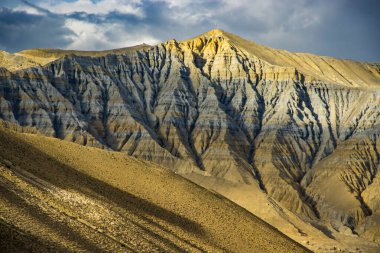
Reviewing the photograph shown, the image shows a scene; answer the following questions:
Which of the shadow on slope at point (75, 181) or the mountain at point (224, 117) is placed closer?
the shadow on slope at point (75, 181)

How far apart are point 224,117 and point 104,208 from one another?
309 feet

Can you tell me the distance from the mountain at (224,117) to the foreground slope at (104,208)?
5372 centimetres

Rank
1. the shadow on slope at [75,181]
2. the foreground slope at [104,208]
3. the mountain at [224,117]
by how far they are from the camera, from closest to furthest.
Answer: the foreground slope at [104,208] → the shadow on slope at [75,181] → the mountain at [224,117]

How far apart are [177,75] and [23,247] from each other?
111 m

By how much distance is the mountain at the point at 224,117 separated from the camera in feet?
356

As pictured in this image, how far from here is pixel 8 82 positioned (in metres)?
111

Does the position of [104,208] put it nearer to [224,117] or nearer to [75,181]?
[75,181]

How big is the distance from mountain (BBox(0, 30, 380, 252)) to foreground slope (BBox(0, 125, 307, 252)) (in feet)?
Answer: 176

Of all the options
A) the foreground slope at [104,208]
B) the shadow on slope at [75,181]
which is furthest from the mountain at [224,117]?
the shadow on slope at [75,181]

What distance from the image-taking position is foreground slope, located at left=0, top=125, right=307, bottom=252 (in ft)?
77.6

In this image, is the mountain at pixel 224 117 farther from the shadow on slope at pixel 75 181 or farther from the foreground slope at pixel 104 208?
the shadow on slope at pixel 75 181

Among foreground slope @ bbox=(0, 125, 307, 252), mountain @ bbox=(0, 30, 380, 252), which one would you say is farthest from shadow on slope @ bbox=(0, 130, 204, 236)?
mountain @ bbox=(0, 30, 380, 252)

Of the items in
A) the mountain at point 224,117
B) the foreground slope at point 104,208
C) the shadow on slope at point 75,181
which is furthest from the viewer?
the mountain at point 224,117

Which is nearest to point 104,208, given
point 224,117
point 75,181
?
point 75,181
